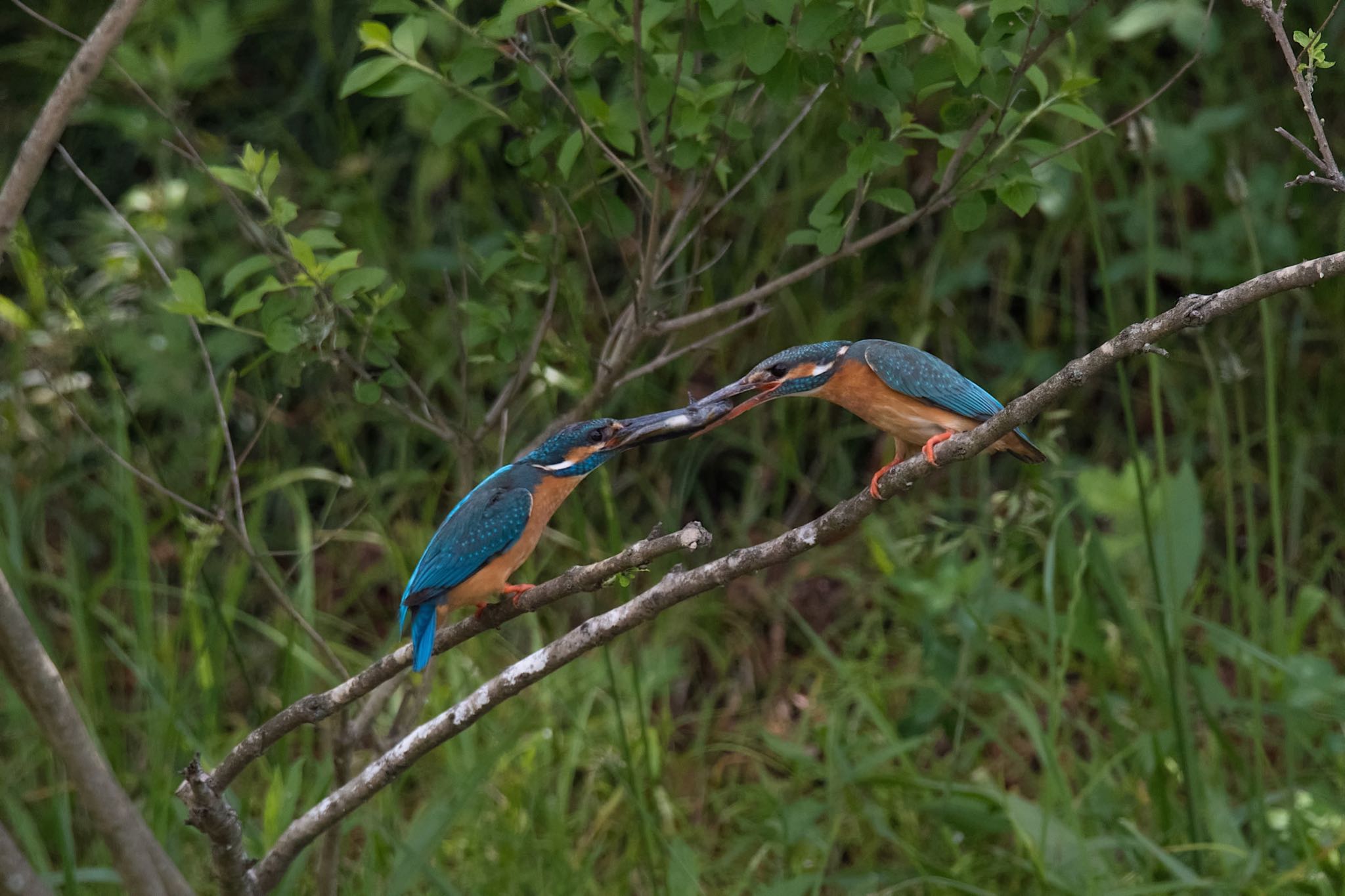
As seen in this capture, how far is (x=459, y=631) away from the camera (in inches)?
88.5

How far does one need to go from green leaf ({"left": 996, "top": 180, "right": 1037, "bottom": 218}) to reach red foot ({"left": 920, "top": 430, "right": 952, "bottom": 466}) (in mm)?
413

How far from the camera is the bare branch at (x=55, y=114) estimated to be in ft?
7.22

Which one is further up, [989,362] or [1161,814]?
[989,362]

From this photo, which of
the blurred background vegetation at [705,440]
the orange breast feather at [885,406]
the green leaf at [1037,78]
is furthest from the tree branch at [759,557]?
the green leaf at [1037,78]

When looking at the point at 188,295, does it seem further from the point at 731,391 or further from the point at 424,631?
the point at 731,391

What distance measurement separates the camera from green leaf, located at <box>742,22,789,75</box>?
2266 mm

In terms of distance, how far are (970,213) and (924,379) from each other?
1.28 feet

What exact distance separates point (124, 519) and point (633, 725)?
1.81 metres

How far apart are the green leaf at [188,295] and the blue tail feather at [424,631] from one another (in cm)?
67

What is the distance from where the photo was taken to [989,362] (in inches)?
203

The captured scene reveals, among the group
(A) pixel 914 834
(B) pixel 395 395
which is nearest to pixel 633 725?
(A) pixel 914 834

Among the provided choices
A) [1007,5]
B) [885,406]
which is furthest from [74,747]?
[1007,5]

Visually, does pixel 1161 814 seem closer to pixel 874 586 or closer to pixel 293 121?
pixel 874 586

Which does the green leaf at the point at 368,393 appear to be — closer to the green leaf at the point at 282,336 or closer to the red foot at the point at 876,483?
the green leaf at the point at 282,336
